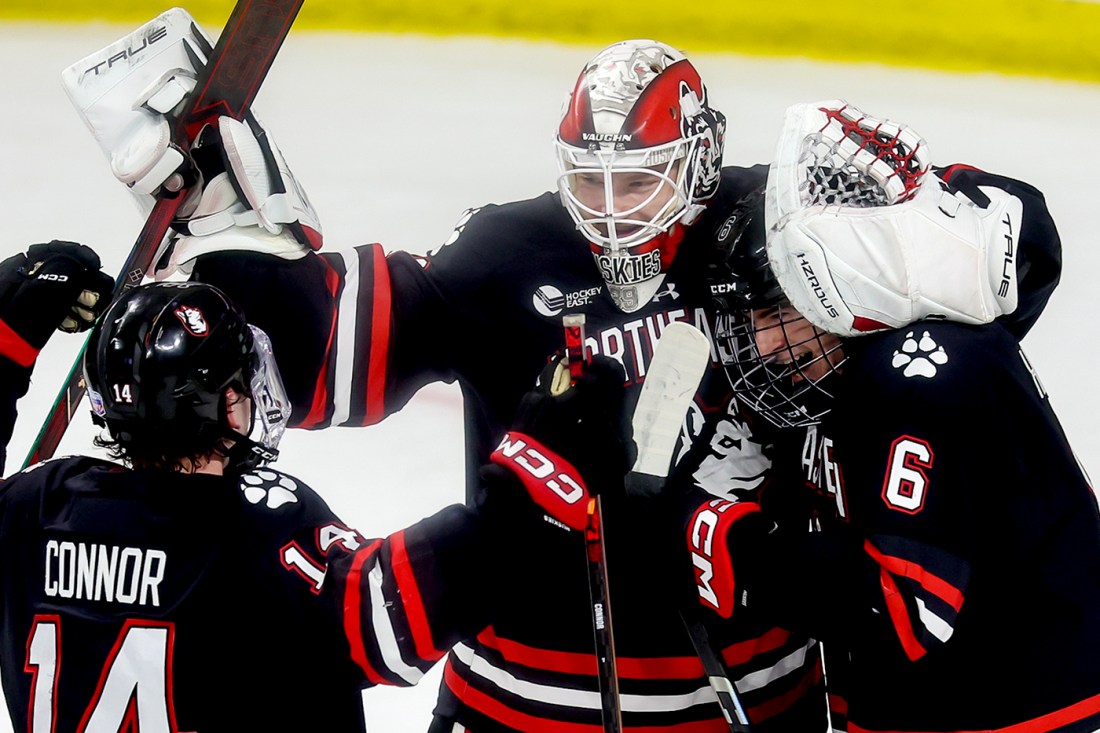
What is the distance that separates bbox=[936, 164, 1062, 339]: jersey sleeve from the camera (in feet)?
5.90

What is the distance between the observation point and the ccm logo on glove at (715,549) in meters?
1.62

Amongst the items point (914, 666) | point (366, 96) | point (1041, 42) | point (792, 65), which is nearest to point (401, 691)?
point (914, 666)

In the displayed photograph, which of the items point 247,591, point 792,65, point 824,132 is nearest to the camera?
point 247,591

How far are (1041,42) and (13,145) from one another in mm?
2900

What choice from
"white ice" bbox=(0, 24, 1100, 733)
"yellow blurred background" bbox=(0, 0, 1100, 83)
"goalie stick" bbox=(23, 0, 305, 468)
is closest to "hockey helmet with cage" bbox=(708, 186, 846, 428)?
"goalie stick" bbox=(23, 0, 305, 468)

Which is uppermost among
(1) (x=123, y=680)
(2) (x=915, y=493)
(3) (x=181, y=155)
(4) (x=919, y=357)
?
(3) (x=181, y=155)

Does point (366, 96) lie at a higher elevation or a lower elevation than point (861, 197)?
lower

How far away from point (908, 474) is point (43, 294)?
1059 mm

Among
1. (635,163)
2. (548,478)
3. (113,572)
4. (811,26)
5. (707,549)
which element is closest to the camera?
(113,572)

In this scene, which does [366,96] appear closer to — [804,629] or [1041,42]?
[1041,42]

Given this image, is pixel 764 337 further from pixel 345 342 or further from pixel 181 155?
pixel 181 155

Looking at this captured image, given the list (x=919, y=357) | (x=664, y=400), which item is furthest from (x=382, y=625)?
(x=919, y=357)

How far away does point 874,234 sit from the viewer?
1.58m

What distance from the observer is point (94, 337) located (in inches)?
58.9
